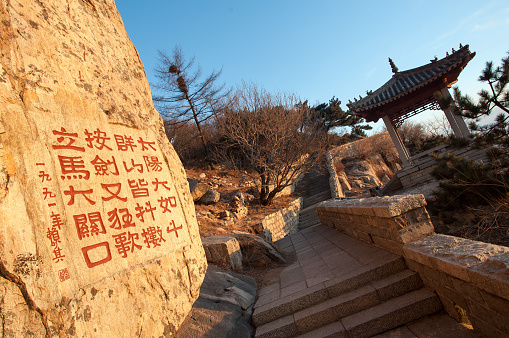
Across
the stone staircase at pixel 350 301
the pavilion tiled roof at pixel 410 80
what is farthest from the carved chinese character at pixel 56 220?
the pavilion tiled roof at pixel 410 80

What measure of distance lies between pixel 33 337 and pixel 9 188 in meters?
1.00

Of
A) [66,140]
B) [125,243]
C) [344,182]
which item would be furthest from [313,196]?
[66,140]

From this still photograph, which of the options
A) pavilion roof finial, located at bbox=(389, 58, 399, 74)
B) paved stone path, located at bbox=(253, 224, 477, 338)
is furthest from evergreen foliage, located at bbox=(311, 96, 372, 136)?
paved stone path, located at bbox=(253, 224, 477, 338)

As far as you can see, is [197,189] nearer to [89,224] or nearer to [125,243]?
[125,243]

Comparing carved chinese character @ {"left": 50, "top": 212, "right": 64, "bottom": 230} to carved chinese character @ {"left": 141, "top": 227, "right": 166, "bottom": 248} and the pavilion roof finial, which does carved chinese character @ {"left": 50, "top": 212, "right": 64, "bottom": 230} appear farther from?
the pavilion roof finial

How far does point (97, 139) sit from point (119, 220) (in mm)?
800

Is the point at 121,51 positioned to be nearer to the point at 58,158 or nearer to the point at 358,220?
the point at 58,158

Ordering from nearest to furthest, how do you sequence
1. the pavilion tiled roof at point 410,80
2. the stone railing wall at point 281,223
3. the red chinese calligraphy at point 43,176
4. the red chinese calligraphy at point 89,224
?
the red chinese calligraphy at point 43,176 < the red chinese calligraphy at point 89,224 < the stone railing wall at point 281,223 < the pavilion tiled roof at point 410,80

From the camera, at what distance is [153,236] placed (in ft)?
8.92

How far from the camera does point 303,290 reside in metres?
3.46

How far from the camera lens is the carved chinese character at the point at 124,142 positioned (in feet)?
9.11

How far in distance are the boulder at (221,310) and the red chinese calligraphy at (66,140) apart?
1985 millimetres

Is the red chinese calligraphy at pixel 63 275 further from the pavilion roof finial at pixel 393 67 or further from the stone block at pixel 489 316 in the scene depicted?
the pavilion roof finial at pixel 393 67

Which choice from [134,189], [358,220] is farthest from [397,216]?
[134,189]
